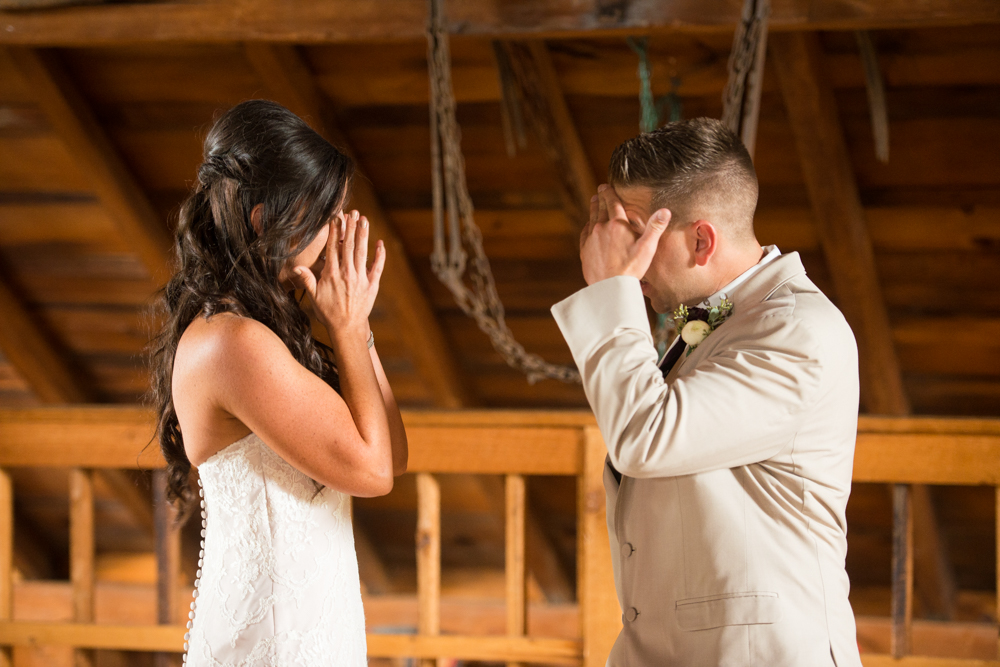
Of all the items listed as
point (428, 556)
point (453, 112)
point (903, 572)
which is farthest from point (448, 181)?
point (903, 572)

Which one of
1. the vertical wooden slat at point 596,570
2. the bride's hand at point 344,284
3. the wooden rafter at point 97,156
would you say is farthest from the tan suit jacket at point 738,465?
the wooden rafter at point 97,156

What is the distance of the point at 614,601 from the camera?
178cm

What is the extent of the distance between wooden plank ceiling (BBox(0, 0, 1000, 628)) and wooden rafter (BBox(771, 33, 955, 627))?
64 millimetres

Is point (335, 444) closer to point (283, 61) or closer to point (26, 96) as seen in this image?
point (283, 61)

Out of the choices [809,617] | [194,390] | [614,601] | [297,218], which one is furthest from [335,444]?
[614,601]

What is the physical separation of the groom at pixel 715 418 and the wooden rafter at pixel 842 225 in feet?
4.83

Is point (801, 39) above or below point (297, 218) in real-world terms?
above

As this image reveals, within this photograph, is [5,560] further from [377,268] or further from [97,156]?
[97,156]

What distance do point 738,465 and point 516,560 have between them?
94cm

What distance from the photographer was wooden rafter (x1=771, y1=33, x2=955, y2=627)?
2396mm

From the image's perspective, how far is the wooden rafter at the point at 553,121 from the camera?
2.54 m

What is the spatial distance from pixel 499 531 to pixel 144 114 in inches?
97.9

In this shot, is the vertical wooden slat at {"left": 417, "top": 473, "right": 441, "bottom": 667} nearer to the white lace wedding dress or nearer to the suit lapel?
the white lace wedding dress

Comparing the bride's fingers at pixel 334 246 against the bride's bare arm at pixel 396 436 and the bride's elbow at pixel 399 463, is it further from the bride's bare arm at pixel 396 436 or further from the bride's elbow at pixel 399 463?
the bride's elbow at pixel 399 463
